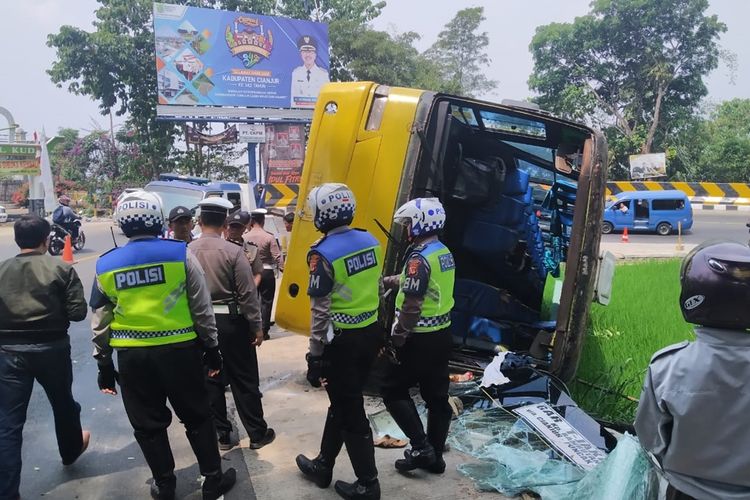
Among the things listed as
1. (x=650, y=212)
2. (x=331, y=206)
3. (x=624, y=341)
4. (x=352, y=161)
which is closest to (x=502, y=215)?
(x=624, y=341)

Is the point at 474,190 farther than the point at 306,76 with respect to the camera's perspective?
No

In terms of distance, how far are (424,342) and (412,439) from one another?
0.60 meters

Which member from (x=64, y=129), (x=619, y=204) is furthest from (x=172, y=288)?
(x=64, y=129)

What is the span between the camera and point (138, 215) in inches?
119

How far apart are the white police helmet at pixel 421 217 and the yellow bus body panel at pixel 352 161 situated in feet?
2.23

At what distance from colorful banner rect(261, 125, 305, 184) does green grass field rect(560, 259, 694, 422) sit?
19.0 m

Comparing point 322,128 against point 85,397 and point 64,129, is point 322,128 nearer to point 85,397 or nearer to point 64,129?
point 85,397

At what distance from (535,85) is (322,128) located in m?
26.1

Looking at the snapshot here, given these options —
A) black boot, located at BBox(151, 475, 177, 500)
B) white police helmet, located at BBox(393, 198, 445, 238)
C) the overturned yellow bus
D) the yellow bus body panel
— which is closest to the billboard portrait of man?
the overturned yellow bus

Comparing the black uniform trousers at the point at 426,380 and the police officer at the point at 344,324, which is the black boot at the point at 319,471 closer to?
the police officer at the point at 344,324

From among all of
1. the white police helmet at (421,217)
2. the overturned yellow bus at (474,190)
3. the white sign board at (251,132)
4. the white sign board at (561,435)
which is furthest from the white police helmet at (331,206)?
the white sign board at (251,132)

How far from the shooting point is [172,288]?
10.0 ft

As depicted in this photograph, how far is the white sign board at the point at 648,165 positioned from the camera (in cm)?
2400

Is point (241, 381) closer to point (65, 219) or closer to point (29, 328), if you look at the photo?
point (29, 328)
